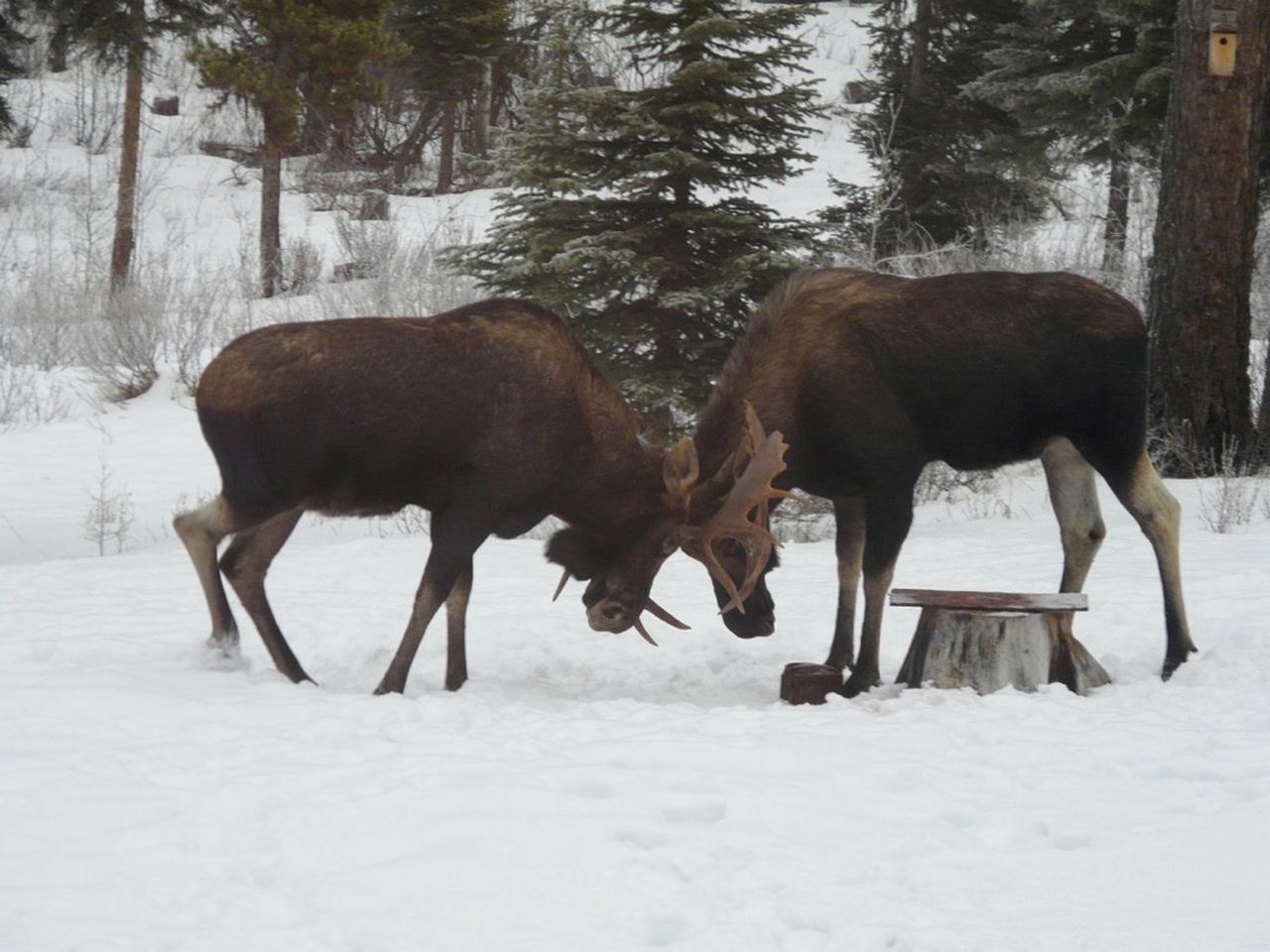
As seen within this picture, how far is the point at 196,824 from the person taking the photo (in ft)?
13.6

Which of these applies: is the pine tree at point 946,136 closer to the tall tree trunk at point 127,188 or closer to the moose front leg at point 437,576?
the tall tree trunk at point 127,188

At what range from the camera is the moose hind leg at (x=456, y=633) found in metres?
6.83

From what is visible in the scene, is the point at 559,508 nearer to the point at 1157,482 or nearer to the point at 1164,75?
the point at 1157,482

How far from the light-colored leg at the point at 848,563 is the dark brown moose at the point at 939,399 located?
0.21m

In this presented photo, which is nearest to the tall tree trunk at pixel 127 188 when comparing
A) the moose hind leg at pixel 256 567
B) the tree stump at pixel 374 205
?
the tree stump at pixel 374 205

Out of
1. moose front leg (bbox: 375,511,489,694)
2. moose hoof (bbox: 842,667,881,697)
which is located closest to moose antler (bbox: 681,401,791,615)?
moose hoof (bbox: 842,667,881,697)

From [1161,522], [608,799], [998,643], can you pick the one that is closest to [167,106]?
[1161,522]

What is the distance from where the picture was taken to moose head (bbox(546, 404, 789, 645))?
6.73m

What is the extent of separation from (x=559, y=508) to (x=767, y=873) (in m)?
3.11

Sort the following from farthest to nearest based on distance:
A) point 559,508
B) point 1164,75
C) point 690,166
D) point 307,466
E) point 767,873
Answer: point 1164,75, point 690,166, point 559,508, point 307,466, point 767,873

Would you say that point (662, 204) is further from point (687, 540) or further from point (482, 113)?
point (482, 113)

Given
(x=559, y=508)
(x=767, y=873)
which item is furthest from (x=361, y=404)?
(x=767, y=873)

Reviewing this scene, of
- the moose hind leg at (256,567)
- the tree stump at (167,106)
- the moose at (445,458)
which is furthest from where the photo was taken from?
the tree stump at (167,106)

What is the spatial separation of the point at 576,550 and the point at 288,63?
20830mm
